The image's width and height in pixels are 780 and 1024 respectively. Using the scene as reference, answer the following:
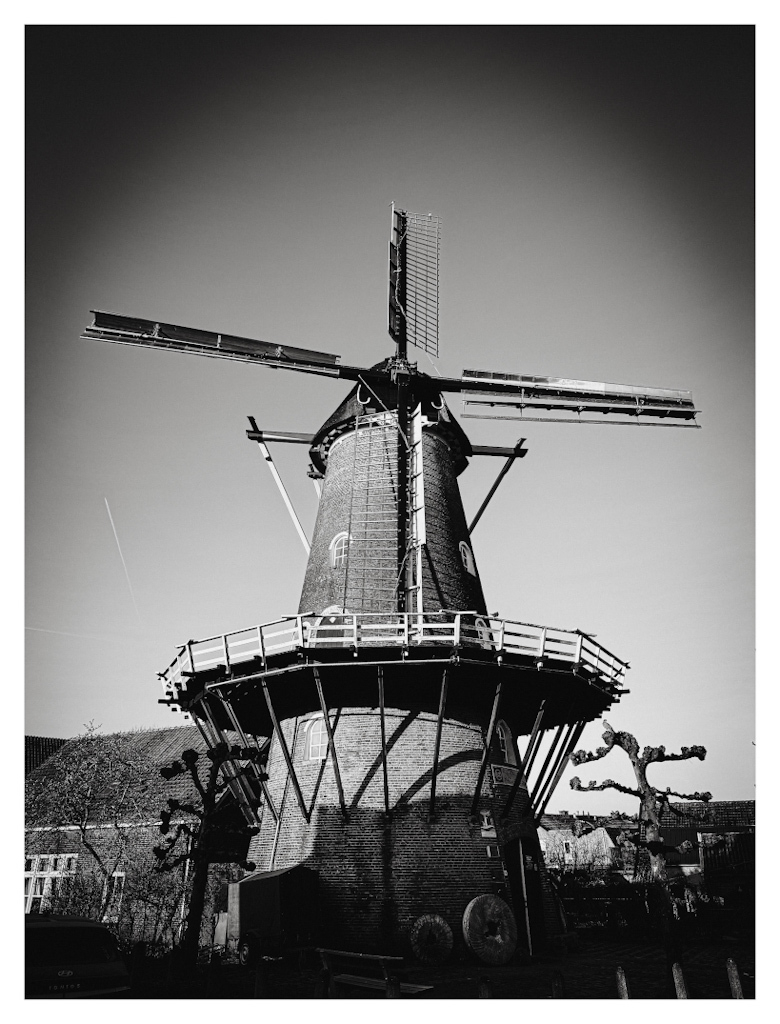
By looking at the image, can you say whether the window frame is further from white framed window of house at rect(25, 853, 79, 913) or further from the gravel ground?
white framed window of house at rect(25, 853, 79, 913)

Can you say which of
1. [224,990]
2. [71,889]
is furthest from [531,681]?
[71,889]

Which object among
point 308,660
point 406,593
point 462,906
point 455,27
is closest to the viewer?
point 455,27

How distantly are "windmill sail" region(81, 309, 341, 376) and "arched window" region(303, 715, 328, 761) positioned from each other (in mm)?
7495

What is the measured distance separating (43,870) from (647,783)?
56.2ft

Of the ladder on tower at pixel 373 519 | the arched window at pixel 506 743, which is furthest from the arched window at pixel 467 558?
the arched window at pixel 506 743

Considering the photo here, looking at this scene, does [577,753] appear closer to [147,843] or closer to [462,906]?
[462,906]

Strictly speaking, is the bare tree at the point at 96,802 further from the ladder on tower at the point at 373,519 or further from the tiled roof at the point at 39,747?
the ladder on tower at the point at 373,519

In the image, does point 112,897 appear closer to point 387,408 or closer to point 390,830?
point 390,830

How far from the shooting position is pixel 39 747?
31625 mm

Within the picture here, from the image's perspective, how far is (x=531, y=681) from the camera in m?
13.5

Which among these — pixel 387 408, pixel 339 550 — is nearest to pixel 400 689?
pixel 339 550

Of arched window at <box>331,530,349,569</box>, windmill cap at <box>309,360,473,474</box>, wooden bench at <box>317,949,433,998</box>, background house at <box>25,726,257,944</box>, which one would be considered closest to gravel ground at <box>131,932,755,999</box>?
wooden bench at <box>317,949,433,998</box>

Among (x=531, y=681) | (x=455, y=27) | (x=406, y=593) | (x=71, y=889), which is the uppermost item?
(x=455, y=27)
